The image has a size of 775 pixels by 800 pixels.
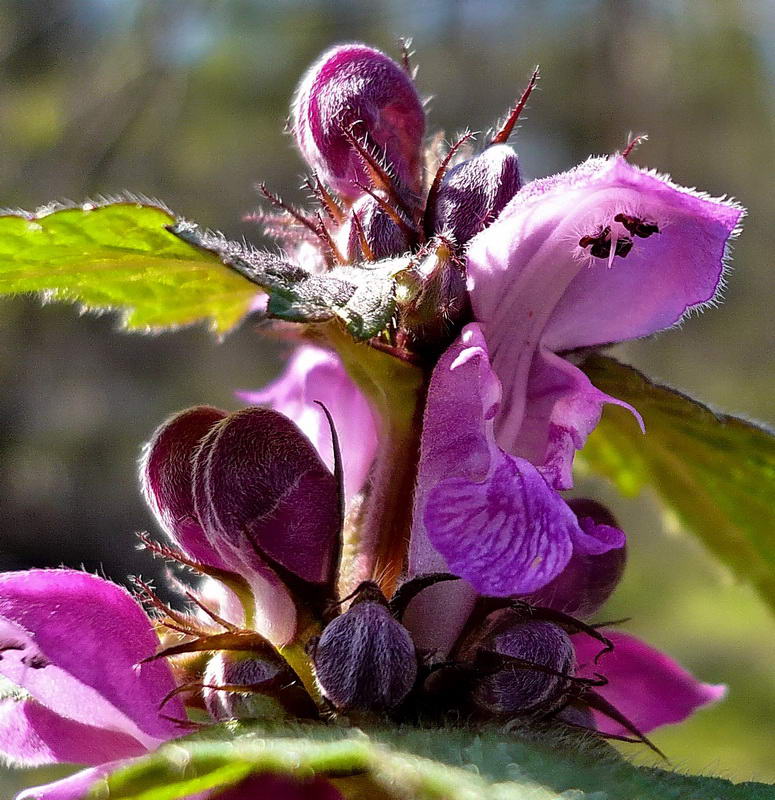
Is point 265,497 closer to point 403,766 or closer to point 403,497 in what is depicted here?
point 403,497

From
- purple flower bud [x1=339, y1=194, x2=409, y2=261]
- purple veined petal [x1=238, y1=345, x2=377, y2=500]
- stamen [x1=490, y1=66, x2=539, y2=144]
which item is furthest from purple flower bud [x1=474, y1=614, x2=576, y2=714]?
stamen [x1=490, y1=66, x2=539, y2=144]

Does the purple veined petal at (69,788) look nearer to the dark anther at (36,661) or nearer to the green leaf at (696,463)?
the dark anther at (36,661)

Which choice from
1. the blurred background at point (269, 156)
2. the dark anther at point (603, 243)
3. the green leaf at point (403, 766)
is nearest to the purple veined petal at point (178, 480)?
the green leaf at point (403, 766)

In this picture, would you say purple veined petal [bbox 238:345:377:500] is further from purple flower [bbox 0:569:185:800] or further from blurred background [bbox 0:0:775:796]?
blurred background [bbox 0:0:775:796]

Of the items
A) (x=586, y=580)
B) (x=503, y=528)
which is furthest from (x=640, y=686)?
(x=503, y=528)

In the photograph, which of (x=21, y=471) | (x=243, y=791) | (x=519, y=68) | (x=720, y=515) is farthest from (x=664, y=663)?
(x=519, y=68)

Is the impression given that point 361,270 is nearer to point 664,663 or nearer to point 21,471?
point 664,663
